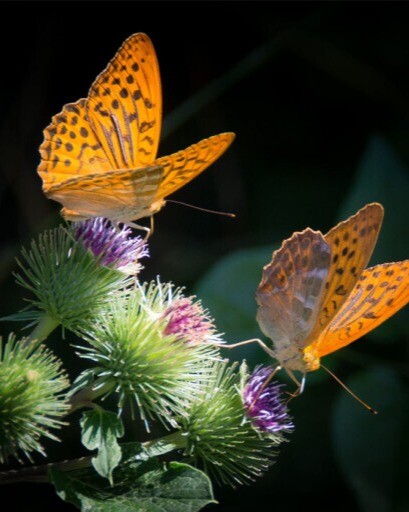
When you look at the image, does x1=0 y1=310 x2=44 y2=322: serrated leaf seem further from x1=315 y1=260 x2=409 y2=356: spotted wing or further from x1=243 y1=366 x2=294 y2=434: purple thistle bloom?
x1=315 y1=260 x2=409 y2=356: spotted wing

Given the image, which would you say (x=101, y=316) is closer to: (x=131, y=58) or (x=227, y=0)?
(x=131, y=58)

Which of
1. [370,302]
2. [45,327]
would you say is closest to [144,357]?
[45,327]

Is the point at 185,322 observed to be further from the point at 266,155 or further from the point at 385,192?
the point at 266,155

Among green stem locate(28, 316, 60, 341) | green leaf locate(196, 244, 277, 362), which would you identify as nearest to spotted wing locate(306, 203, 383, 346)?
green stem locate(28, 316, 60, 341)

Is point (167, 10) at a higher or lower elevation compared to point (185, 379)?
higher

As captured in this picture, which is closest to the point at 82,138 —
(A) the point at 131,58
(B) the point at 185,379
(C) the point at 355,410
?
(A) the point at 131,58

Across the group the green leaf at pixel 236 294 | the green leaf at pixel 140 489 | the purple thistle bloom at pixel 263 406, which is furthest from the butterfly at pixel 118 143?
the green leaf at pixel 236 294

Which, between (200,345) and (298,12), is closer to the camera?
(200,345)
